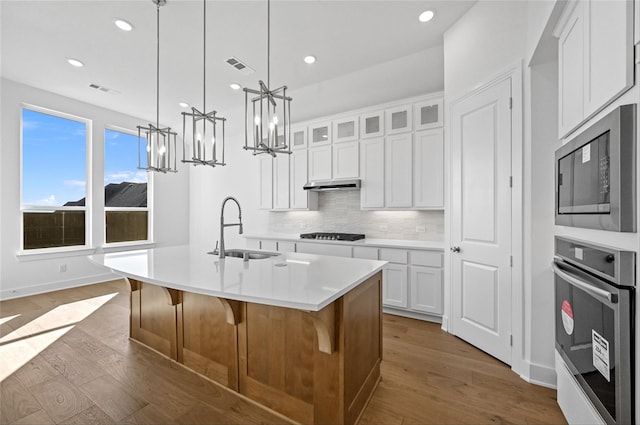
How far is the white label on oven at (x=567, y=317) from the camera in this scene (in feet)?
4.86

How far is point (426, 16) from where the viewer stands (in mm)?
2746

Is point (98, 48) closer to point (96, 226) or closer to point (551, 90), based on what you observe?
point (96, 226)

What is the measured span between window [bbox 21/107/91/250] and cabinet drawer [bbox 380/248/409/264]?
5.18 m

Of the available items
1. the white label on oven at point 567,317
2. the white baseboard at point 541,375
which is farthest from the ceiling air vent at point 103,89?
the white baseboard at point 541,375

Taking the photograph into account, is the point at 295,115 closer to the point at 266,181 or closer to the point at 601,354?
the point at 266,181

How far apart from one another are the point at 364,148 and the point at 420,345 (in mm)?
2571

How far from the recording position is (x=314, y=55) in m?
3.45

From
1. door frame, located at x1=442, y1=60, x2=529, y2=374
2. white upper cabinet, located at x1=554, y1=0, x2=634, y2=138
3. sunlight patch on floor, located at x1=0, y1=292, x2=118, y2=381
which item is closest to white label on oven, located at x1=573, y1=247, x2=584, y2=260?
white upper cabinet, located at x1=554, y1=0, x2=634, y2=138

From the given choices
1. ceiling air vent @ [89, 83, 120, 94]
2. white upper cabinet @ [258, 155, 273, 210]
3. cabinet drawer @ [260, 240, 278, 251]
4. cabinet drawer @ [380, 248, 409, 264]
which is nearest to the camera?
cabinet drawer @ [380, 248, 409, 264]

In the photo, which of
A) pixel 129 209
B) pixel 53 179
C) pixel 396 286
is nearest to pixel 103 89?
pixel 53 179

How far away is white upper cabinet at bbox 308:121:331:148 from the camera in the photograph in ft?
14.2

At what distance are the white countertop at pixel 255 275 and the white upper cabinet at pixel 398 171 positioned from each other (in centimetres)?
180

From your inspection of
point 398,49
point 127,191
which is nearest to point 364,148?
point 398,49

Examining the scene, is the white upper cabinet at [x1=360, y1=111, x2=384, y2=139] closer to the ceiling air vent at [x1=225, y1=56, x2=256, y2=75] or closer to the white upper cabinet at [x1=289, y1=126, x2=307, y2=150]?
the white upper cabinet at [x1=289, y1=126, x2=307, y2=150]
